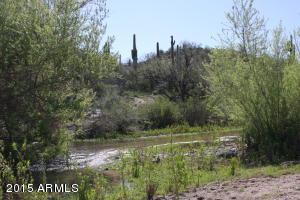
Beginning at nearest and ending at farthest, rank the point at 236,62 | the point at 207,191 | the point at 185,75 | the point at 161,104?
the point at 207,191 → the point at 236,62 → the point at 161,104 → the point at 185,75

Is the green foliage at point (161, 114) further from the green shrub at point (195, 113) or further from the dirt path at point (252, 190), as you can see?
the dirt path at point (252, 190)

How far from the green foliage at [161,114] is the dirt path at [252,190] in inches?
644

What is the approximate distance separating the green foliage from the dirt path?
16.4m

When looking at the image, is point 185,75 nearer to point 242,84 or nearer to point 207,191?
point 242,84

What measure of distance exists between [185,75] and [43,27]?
2384cm

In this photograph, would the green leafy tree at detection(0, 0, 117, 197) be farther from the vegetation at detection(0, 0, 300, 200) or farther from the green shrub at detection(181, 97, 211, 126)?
the green shrub at detection(181, 97, 211, 126)

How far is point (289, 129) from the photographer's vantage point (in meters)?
9.94

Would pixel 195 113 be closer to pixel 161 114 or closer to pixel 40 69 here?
pixel 161 114

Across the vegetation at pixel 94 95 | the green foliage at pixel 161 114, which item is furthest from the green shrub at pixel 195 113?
the vegetation at pixel 94 95

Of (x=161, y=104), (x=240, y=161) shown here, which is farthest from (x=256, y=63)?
(x=161, y=104)

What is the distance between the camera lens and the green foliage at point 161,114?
23344 mm

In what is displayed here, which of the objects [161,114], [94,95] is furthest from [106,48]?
[161,114]

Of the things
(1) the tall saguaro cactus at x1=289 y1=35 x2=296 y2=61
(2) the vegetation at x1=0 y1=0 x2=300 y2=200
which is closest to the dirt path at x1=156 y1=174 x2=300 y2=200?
(2) the vegetation at x1=0 y1=0 x2=300 y2=200

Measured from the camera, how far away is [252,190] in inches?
232
